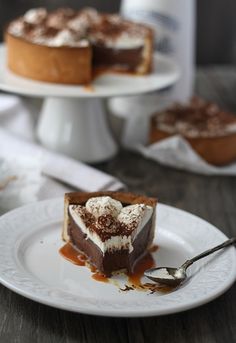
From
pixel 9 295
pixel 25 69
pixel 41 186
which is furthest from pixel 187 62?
pixel 9 295

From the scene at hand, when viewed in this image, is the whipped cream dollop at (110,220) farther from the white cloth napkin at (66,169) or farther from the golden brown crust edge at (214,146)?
the golden brown crust edge at (214,146)

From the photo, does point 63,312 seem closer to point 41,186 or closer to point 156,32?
point 41,186

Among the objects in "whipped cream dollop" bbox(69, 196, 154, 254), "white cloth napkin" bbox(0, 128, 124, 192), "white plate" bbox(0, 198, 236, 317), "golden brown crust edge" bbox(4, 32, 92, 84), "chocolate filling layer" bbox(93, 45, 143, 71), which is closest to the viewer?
"white plate" bbox(0, 198, 236, 317)

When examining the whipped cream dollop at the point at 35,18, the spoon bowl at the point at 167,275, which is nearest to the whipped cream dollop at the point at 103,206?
the spoon bowl at the point at 167,275

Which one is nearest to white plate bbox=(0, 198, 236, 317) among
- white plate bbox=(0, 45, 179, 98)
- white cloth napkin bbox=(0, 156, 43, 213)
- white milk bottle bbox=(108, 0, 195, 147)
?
white cloth napkin bbox=(0, 156, 43, 213)

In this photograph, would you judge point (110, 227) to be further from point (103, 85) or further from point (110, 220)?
point (103, 85)

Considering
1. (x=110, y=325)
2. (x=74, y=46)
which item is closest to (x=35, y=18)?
(x=74, y=46)

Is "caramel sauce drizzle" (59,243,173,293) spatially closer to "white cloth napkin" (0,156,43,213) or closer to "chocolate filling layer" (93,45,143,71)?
"white cloth napkin" (0,156,43,213)
